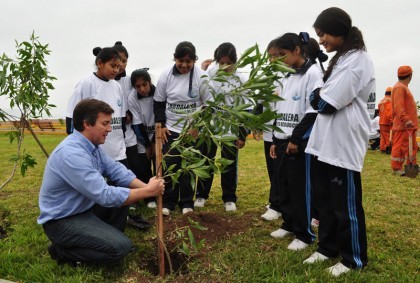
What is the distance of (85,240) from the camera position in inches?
122

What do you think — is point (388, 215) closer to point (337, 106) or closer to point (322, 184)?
point (322, 184)

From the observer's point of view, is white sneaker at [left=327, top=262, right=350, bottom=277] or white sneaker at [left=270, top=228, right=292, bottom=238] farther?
white sneaker at [left=270, top=228, right=292, bottom=238]

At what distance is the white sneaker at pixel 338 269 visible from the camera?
296cm

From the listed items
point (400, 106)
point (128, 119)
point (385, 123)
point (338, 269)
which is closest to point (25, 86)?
point (128, 119)

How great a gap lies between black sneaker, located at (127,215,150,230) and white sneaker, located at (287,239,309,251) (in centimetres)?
158

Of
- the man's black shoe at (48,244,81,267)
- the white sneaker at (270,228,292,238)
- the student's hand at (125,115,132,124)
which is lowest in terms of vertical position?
the white sneaker at (270,228,292,238)

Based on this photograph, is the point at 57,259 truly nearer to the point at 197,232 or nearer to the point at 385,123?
the point at 197,232

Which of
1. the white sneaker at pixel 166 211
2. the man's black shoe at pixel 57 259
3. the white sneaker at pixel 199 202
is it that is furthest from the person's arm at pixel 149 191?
the white sneaker at pixel 199 202

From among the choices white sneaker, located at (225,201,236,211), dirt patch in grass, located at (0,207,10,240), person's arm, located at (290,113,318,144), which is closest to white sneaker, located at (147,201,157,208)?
white sneaker, located at (225,201,236,211)

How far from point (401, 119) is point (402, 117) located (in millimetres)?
53

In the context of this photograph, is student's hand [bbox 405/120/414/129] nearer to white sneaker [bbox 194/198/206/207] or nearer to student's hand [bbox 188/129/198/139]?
white sneaker [bbox 194/198/206/207]

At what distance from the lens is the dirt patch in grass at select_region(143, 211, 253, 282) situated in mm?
3402

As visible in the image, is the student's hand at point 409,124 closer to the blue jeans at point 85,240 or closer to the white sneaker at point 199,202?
the white sneaker at point 199,202

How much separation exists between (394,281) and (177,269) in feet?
5.78
